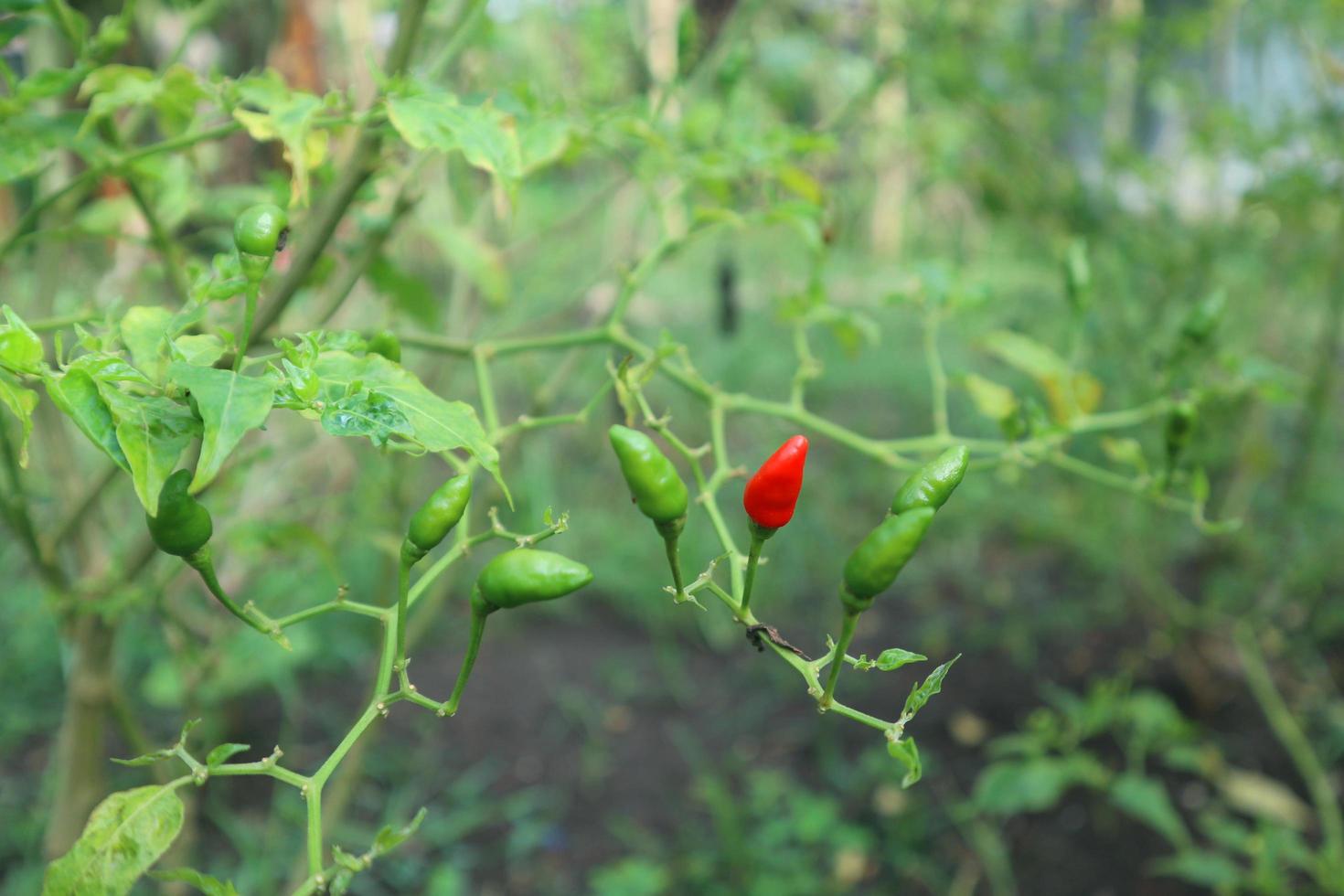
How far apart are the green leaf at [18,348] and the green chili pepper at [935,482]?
434 mm

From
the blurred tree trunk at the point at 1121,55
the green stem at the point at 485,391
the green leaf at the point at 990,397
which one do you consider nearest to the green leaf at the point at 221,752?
the green stem at the point at 485,391

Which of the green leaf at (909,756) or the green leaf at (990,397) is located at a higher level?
the green leaf at (909,756)

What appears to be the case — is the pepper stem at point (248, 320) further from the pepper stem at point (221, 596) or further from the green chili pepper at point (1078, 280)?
the green chili pepper at point (1078, 280)

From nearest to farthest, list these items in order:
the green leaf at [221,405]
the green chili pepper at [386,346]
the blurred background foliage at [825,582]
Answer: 1. the green leaf at [221,405]
2. the green chili pepper at [386,346]
3. the blurred background foliage at [825,582]

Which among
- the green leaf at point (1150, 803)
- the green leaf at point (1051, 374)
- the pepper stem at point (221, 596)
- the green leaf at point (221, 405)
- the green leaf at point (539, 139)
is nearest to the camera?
the green leaf at point (221, 405)

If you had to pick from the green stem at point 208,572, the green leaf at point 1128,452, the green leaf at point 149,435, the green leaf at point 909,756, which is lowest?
the green leaf at point 1128,452

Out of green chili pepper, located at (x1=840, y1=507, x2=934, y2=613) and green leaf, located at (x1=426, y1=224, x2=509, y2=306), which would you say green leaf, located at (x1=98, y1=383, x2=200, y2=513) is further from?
green leaf, located at (x1=426, y1=224, x2=509, y2=306)

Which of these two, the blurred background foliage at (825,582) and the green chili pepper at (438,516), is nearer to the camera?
the green chili pepper at (438,516)

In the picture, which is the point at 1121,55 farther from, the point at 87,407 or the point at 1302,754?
the point at 87,407

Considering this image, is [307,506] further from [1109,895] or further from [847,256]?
[847,256]

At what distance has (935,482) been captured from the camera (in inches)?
22.9

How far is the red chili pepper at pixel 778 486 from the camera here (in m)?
Result: 0.59

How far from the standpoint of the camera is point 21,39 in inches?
49.3

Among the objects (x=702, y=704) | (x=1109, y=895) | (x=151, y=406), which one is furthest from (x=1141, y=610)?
(x=151, y=406)
